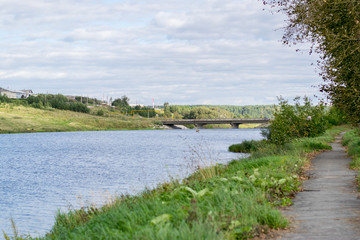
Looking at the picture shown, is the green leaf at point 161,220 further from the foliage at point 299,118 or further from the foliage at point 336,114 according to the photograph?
the foliage at point 299,118

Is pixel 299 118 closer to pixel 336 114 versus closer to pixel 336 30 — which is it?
pixel 336 114

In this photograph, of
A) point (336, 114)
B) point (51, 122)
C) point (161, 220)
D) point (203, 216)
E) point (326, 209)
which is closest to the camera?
point (161, 220)

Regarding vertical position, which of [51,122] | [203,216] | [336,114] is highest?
[336,114]

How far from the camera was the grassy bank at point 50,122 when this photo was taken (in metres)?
129

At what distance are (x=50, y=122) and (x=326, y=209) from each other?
5592 inches

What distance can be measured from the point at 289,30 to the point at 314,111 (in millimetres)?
21581

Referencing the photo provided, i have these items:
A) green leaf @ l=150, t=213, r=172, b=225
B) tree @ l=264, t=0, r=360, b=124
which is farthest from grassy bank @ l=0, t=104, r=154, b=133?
green leaf @ l=150, t=213, r=172, b=225

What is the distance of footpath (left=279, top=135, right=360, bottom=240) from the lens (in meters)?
7.50

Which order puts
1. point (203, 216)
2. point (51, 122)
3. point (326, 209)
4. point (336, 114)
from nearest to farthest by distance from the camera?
point (203, 216)
point (326, 209)
point (336, 114)
point (51, 122)

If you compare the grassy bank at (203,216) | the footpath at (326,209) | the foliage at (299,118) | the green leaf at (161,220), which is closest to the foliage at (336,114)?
the foliage at (299,118)

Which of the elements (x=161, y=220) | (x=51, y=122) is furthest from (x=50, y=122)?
(x=161, y=220)

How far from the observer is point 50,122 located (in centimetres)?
14425

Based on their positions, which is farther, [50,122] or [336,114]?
[50,122]

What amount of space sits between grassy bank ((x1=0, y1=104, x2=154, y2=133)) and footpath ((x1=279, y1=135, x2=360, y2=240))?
119 metres
